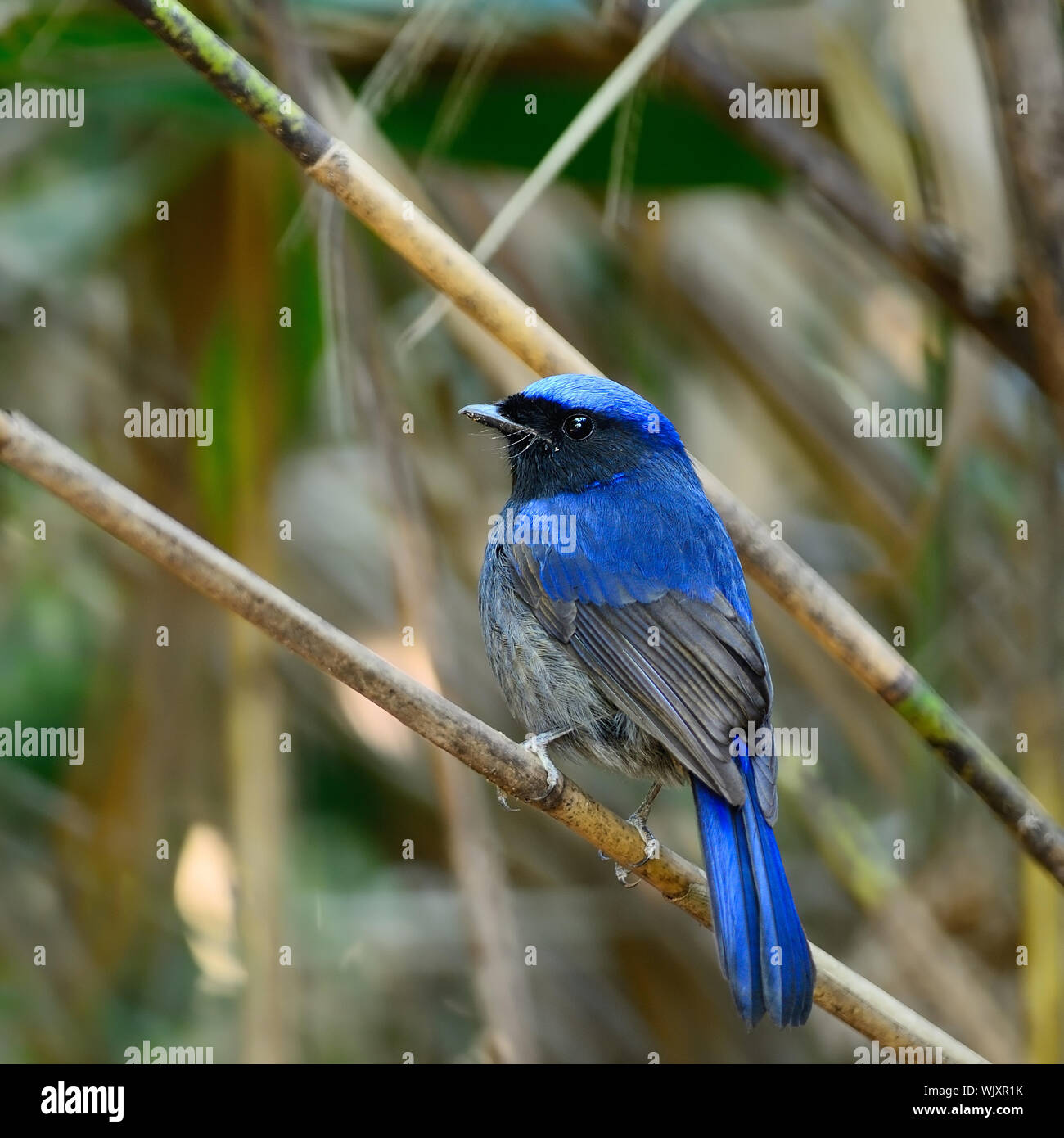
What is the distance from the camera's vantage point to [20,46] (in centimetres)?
336

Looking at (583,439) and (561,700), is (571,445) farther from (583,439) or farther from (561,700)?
(561,700)

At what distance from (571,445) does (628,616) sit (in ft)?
1.57

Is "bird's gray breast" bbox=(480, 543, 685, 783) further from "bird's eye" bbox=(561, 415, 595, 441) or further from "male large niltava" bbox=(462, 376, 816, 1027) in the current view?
"bird's eye" bbox=(561, 415, 595, 441)

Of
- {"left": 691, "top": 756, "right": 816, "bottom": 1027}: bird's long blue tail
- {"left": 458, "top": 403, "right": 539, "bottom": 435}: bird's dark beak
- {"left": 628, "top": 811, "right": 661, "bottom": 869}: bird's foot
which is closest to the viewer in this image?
{"left": 691, "top": 756, "right": 816, "bottom": 1027}: bird's long blue tail

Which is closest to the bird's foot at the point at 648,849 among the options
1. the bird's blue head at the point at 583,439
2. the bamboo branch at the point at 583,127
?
the bird's blue head at the point at 583,439

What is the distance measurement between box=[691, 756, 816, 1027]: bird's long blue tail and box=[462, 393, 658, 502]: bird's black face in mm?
834

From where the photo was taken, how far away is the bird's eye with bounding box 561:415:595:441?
9.70 feet

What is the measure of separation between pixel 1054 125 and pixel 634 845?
175cm

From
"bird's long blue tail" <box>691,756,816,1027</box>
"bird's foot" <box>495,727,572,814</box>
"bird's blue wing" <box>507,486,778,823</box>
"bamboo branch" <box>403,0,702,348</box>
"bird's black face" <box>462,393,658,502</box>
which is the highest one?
"bamboo branch" <box>403,0,702,348</box>

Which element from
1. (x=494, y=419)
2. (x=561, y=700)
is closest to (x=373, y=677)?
(x=561, y=700)

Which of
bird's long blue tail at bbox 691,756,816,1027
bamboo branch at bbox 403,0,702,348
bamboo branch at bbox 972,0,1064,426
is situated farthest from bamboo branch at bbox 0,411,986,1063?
bamboo branch at bbox 972,0,1064,426

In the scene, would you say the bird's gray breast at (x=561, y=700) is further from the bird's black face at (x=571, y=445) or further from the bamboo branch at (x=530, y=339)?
the bamboo branch at (x=530, y=339)

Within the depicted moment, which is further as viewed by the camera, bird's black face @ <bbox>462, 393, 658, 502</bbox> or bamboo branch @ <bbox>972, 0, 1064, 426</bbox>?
bird's black face @ <bbox>462, 393, 658, 502</bbox>
